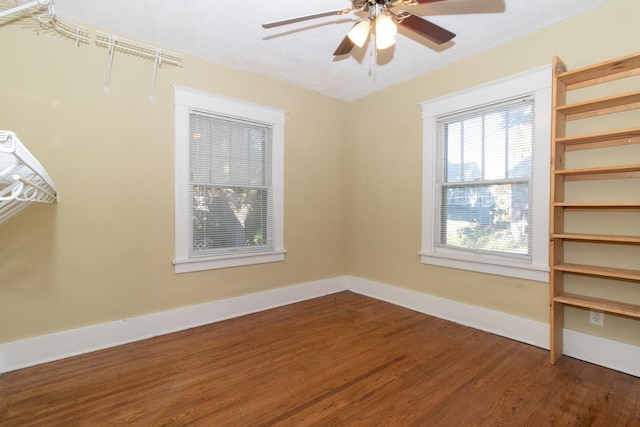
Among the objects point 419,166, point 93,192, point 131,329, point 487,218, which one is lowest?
point 131,329

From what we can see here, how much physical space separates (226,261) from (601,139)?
338 centimetres

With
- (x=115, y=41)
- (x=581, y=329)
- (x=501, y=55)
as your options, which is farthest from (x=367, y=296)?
(x=115, y=41)

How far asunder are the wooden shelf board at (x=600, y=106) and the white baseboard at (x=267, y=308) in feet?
5.54

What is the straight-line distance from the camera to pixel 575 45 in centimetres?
241

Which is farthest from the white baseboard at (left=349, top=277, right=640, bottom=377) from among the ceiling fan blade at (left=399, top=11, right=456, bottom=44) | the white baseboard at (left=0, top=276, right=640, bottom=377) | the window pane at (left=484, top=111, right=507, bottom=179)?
the ceiling fan blade at (left=399, top=11, right=456, bottom=44)

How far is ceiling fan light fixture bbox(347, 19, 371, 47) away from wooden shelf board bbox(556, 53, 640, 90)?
1.48 m

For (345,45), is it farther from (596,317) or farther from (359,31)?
(596,317)

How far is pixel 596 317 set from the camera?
234 centimetres

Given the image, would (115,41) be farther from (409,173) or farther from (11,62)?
(409,173)

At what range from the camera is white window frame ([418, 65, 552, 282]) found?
2555 mm

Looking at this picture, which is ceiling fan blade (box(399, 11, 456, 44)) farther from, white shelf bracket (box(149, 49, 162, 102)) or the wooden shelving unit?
white shelf bracket (box(149, 49, 162, 102))

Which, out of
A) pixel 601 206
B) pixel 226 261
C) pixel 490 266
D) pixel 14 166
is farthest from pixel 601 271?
pixel 14 166

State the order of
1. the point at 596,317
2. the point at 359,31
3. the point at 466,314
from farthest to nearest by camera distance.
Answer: the point at 466,314 → the point at 596,317 → the point at 359,31

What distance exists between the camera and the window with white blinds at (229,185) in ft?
10.1
